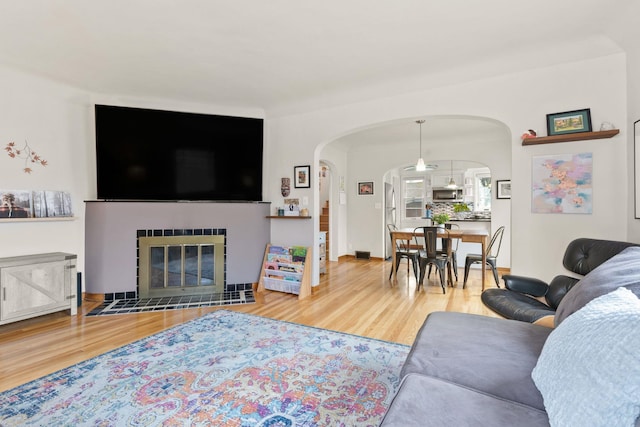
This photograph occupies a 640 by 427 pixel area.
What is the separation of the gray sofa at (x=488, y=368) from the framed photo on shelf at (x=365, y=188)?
5.05 meters

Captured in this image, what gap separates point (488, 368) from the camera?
118cm

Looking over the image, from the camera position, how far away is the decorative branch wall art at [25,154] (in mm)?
3068

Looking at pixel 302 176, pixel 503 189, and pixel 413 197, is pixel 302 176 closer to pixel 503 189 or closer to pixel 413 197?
pixel 503 189

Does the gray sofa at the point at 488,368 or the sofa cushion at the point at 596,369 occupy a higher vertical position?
the sofa cushion at the point at 596,369

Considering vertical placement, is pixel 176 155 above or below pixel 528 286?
above

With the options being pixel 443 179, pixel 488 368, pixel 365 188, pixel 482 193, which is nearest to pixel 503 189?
pixel 482 193

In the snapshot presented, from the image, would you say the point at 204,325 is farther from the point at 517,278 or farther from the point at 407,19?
the point at 407,19

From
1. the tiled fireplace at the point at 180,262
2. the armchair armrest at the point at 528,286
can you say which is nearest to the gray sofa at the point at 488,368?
the armchair armrest at the point at 528,286

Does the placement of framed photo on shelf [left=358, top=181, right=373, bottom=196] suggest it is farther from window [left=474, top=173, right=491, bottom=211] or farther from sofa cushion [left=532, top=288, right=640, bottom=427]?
sofa cushion [left=532, top=288, right=640, bottom=427]

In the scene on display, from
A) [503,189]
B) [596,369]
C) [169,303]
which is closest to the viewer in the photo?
[596,369]

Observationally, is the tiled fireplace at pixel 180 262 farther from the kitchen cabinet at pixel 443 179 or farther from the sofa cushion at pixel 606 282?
the kitchen cabinet at pixel 443 179

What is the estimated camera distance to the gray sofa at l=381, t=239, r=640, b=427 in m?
0.90

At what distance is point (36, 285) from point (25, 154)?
1.38 m

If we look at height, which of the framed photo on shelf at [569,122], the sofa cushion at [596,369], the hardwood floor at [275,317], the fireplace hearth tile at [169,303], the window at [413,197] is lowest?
the hardwood floor at [275,317]
